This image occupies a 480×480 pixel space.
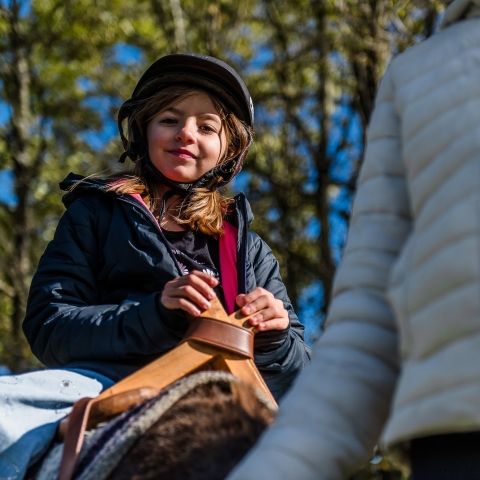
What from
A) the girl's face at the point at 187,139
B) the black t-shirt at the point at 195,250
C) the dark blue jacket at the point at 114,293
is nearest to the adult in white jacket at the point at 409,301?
the dark blue jacket at the point at 114,293

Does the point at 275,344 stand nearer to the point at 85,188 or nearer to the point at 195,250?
the point at 195,250

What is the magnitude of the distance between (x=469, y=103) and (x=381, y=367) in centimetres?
52

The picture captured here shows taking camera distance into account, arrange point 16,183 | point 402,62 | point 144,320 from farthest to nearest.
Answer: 1. point 16,183
2. point 144,320
3. point 402,62

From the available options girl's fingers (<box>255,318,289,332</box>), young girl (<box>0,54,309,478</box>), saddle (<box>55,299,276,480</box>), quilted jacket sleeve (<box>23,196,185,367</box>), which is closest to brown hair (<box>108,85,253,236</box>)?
young girl (<box>0,54,309,478</box>)

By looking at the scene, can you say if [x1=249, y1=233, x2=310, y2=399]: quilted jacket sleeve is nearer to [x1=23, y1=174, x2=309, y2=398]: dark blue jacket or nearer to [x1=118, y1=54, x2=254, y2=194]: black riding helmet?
[x1=23, y1=174, x2=309, y2=398]: dark blue jacket

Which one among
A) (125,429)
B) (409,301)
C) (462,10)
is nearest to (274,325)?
(125,429)

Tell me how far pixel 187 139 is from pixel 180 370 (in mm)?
1443

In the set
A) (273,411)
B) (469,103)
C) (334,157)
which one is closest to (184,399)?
(273,411)

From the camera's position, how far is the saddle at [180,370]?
279 centimetres

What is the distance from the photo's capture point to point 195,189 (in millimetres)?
4219

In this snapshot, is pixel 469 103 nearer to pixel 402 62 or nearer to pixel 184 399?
pixel 402 62

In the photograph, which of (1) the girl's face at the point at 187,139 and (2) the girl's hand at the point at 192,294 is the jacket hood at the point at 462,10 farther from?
(1) the girl's face at the point at 187,139

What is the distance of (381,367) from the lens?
2.32m

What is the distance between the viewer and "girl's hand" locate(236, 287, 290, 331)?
3.34m
